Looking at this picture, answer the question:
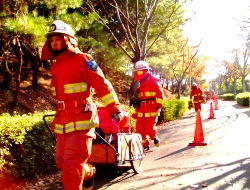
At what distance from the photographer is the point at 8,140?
4.87m

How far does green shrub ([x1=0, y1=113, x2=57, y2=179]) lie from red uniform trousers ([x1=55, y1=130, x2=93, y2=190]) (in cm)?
125

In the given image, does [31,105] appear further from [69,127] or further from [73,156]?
[73,156]

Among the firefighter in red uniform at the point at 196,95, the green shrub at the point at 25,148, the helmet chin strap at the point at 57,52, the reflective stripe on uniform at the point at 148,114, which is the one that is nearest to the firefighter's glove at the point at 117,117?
the helmet chin strap at the point at 57,52

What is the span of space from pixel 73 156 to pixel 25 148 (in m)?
1.93

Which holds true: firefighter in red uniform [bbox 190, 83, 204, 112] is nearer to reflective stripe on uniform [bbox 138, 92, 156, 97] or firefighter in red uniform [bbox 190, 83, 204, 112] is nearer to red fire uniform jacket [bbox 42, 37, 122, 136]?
reflective stripe on uniform [bbox 138, 92, 156, 97]

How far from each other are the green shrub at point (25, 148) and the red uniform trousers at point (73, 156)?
1252 mm

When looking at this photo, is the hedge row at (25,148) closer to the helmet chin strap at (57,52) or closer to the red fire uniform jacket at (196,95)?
the helmet chin strap at (57,52)

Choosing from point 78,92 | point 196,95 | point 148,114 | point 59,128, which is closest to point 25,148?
point 59,128

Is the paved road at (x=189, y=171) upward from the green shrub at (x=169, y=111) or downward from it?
downward

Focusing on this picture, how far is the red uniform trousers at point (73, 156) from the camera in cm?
354

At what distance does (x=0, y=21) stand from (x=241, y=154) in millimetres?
6019

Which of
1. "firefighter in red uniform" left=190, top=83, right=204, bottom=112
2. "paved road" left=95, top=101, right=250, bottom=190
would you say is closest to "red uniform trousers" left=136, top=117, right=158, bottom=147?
"paved road" left=95, top=101, right=250, bottom=190

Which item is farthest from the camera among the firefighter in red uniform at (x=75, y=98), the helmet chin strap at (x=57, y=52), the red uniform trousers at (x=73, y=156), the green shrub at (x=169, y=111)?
the green shrub at (x=169, y=111)

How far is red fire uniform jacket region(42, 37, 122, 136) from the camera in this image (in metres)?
3.77
